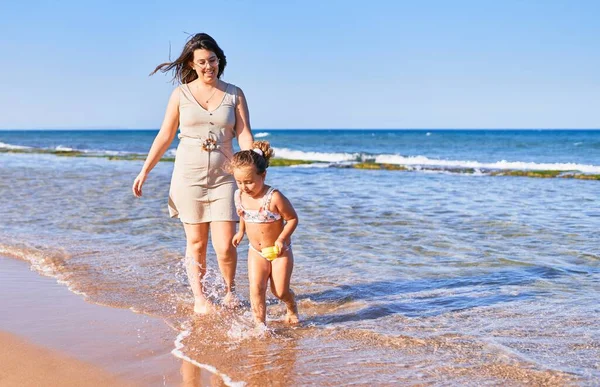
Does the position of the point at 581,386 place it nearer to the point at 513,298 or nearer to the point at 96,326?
the point at 513,298

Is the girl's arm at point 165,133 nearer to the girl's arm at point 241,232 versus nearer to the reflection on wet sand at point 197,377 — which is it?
the girl's arm at point 241,232

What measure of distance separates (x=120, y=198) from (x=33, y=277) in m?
6.82

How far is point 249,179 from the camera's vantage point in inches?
179

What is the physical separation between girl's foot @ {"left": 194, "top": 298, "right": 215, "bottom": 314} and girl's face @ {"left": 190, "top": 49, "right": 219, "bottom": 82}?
171 cm

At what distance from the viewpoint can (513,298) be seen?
5.72 m

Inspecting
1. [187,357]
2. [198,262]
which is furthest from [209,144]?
[187,357]

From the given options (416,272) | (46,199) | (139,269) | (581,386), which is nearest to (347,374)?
(581,386)

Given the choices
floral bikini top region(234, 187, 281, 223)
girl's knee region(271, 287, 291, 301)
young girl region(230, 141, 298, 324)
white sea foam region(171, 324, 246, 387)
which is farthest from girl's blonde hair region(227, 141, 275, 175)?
white sea foam region(171, 324, 246, 387)

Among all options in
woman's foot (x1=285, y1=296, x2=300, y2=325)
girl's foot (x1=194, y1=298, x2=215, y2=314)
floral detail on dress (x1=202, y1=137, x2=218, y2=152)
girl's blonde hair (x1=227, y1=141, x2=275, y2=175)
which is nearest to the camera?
girl's blonde hair (x1=227, y1=141, x2=275, y2=175)

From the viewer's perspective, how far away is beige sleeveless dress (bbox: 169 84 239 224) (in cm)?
510

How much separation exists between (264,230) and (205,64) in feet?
4.32

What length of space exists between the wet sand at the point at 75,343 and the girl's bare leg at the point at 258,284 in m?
0.60

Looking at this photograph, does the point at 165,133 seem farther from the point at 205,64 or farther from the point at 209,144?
the point at 205,64

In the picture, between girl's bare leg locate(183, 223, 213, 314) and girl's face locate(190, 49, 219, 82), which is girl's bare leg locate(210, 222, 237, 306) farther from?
girl's face locate(190, 49, 219, 82)
